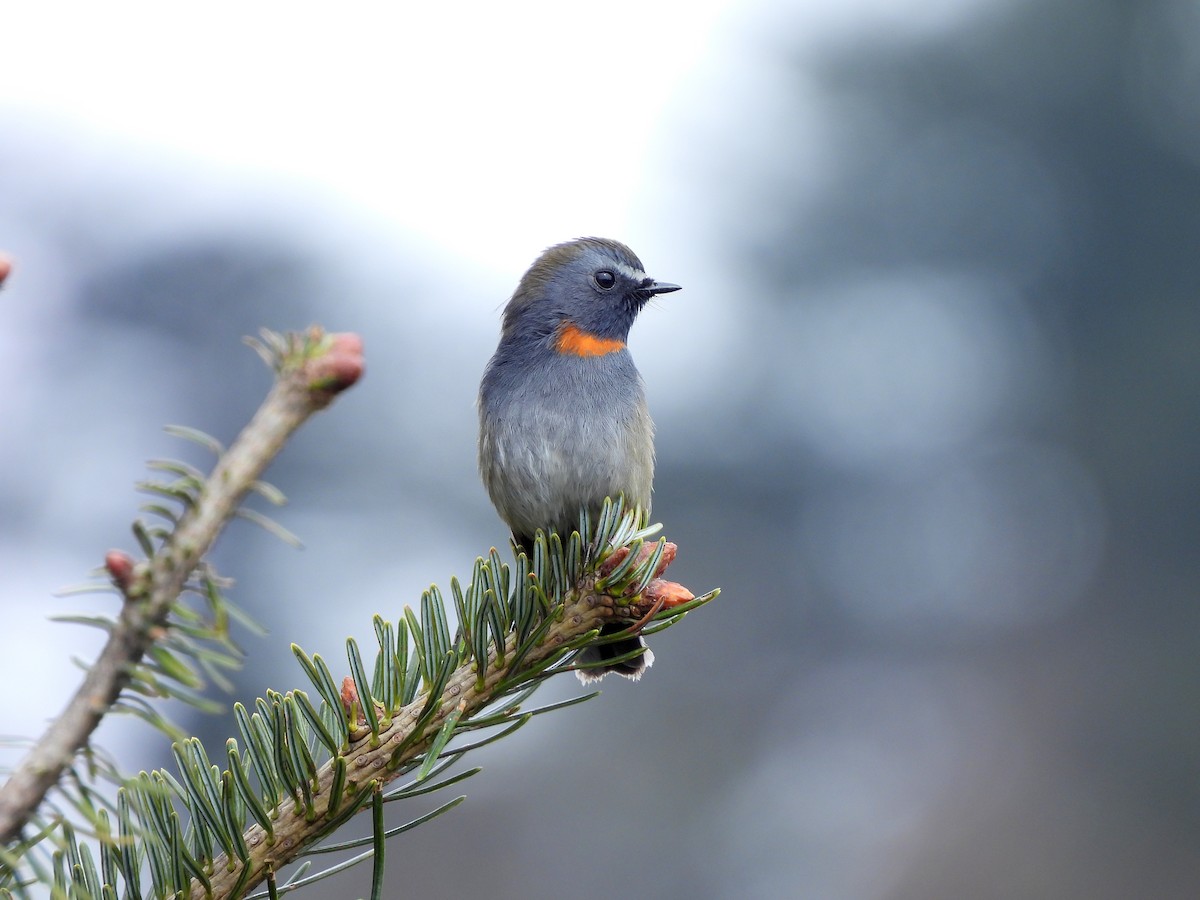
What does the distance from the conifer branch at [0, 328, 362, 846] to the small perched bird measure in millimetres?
2391

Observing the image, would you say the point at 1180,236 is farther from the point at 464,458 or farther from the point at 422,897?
the point at 422,897

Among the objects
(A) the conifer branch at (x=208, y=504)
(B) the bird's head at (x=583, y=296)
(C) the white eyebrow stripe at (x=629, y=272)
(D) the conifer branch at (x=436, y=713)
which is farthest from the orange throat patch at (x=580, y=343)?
(A) the conifer branch at (x=208, y=504)

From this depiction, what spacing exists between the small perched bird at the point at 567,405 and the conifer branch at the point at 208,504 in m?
2.39

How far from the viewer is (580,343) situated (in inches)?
162

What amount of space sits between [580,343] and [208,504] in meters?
3.13

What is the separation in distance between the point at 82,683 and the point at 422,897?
1341 centimetres

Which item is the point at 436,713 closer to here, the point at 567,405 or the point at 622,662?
the point at 622,662

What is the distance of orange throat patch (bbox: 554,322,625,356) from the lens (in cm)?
409

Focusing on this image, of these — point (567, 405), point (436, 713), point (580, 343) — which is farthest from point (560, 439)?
point (436, 713)

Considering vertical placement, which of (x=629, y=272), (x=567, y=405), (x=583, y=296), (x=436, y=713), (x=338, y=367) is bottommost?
(x=436, y=713)

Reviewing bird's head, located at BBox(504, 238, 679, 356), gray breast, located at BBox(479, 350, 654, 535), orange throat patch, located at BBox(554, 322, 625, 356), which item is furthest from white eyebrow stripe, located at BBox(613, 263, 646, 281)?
gray breast, located at BBox(479, 350, 654, 535)

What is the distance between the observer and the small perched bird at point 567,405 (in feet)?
12.3

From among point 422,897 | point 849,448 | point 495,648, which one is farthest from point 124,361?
point 495,648

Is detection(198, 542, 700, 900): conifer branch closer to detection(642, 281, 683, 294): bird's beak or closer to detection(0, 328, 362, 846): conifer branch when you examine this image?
detection(0, 328, 362, 846): conifer branch
